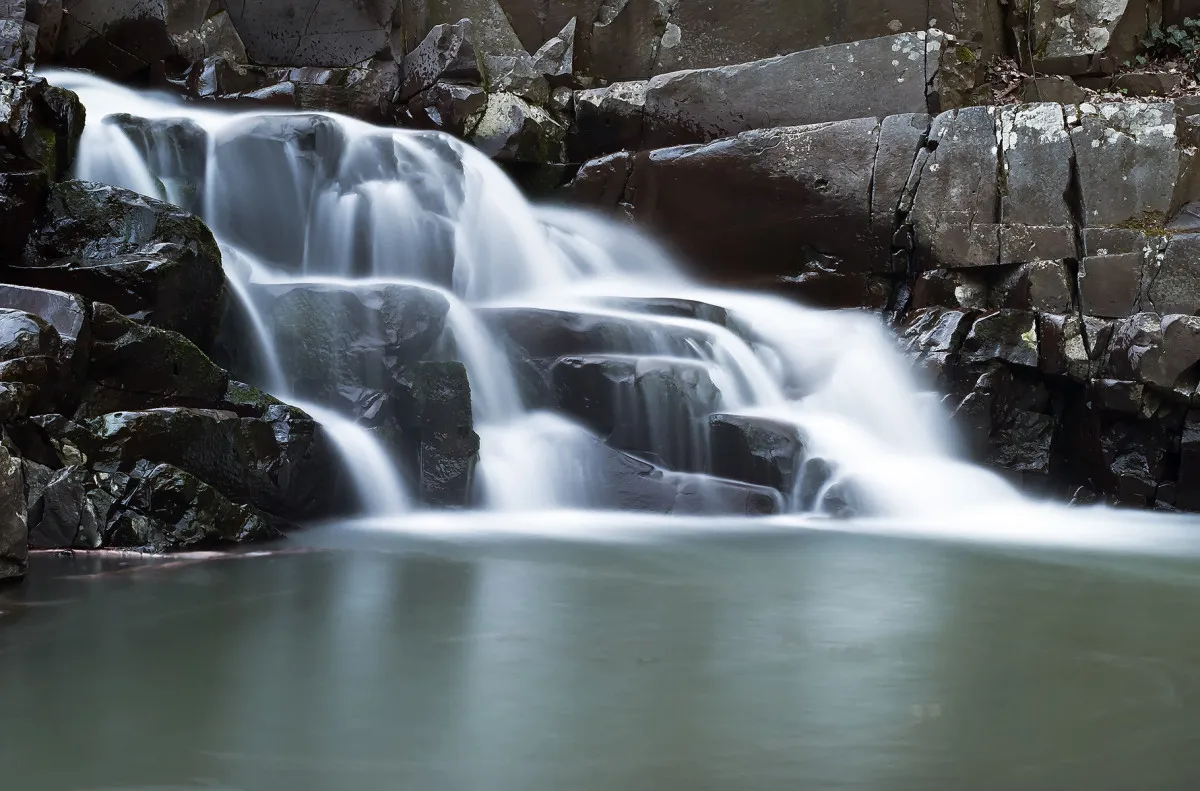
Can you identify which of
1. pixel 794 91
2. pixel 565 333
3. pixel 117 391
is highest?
pixel 794 91

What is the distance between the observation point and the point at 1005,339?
8602mm

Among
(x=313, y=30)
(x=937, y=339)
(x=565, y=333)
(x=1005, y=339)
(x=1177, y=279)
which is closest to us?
(x=565, y=333)

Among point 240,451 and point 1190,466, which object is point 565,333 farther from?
point 1190,466

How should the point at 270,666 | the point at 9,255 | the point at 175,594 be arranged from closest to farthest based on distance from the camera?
the point at 270,666 < the point at 175,594 < the point at 9,255

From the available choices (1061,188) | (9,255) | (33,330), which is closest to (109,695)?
(33,330)

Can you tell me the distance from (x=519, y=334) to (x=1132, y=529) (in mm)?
4309

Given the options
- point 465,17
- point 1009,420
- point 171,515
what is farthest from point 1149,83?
point 171,515

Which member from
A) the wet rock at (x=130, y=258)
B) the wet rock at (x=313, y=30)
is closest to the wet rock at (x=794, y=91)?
the wet rock at (x=313, y=30)

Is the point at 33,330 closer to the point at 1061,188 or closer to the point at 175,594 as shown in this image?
the point at 175,594

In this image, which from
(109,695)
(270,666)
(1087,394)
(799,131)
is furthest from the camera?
(799,131)

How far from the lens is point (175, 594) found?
4.20 meters

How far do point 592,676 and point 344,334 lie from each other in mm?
4519

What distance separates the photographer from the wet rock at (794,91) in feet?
35.3

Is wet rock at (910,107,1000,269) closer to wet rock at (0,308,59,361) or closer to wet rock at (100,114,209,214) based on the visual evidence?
wet rock at (100,114,209,214)
